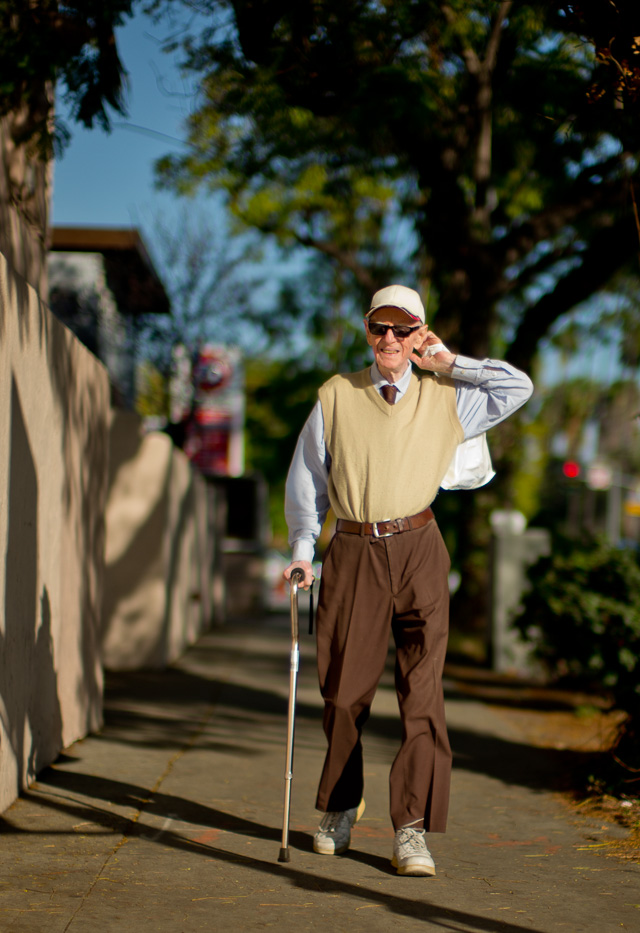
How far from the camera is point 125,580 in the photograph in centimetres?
1119

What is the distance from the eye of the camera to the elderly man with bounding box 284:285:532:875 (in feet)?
13.9

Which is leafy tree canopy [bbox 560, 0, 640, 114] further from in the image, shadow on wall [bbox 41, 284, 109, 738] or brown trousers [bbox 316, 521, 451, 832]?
shadow on wall [bbox 41, 284, 109, 738]

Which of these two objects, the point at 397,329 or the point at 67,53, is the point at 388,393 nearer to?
the point at 397,329

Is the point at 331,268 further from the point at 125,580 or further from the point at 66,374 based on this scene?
the point at 66,374

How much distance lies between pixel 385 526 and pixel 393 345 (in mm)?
699

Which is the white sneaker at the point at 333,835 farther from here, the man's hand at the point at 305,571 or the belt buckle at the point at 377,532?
the belt buckle at the point at 377,532

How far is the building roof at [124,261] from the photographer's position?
1823cm

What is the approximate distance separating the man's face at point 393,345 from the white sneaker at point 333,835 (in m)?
1.69

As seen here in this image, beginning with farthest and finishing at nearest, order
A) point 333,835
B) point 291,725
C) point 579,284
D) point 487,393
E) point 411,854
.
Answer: point 579,284, point 487,393, point 333,835, point 291,725, point 411,854

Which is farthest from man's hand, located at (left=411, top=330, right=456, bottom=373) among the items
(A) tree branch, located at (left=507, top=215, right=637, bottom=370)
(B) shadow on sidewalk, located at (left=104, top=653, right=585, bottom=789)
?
(A) tree branch, located at (left=507, top=215, right=637, bottom=370)

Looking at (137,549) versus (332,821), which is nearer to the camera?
(332,821)

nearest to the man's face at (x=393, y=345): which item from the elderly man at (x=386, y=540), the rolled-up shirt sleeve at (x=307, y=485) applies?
the elderly man at (x=386, y=540)

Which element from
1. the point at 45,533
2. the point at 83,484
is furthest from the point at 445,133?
the point at 45,533

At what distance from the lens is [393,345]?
4.31 meters
